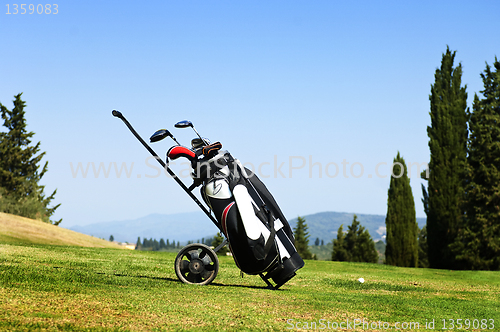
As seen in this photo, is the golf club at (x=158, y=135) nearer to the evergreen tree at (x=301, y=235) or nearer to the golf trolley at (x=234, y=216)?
the golf trolley at (x=234, y=216)

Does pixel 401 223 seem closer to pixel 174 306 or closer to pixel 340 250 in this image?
pixel 340 250

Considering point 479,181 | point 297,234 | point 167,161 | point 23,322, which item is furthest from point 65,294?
point 297,234

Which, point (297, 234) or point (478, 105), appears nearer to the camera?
point (478, 105)

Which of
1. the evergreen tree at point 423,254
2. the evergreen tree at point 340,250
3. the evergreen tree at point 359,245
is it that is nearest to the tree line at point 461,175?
the evergreen tree at point 423,254

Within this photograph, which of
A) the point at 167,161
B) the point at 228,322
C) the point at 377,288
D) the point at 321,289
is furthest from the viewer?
the point at 377,288

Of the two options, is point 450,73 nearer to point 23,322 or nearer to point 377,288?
point 377,288

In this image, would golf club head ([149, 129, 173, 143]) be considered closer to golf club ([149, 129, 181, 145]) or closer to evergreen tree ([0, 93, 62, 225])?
golf club ([149, 129, 181, 145])

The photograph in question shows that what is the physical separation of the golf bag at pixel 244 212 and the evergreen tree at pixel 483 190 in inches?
798

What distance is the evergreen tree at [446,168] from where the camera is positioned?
1011 inches

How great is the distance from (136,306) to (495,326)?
4177 millimetres

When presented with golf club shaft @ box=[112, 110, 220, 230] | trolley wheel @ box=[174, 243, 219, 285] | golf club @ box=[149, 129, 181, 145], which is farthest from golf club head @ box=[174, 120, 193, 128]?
trolley wheel @ box=[174, 243, 219, 285]

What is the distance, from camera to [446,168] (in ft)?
84.7

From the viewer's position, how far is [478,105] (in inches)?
1018

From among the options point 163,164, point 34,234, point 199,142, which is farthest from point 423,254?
point 163,164
